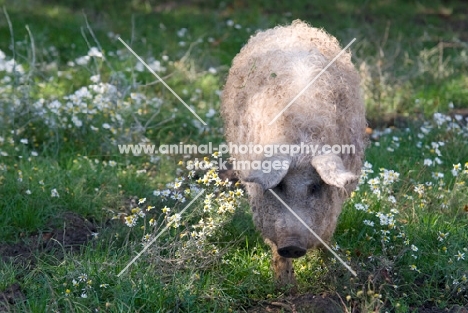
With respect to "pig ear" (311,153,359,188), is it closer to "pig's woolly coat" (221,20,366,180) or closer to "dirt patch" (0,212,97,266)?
"pig's woolly coat" (221,20,366,180)

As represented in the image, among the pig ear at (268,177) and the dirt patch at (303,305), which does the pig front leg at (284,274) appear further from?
the pig ear at (268,177)

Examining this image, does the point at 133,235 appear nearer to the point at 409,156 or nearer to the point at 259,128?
the point at 259,128

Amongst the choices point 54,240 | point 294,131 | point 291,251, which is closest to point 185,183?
point 54,240

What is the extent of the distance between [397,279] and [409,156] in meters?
2.07

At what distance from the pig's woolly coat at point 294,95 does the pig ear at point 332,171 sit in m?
0.16

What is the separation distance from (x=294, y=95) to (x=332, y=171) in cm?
89

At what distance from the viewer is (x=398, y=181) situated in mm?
6328

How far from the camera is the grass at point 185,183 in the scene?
4953mm

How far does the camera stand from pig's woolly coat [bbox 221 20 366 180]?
5078 millimetres

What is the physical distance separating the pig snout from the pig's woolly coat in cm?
50

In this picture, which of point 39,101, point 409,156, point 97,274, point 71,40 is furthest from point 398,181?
point 71,40

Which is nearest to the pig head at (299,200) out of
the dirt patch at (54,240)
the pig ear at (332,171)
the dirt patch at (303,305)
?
the pig ear at (332,171)

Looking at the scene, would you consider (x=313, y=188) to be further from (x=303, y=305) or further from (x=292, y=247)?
(x=303, y=305)

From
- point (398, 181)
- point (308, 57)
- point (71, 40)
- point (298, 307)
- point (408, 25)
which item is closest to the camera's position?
point (298, 307)
